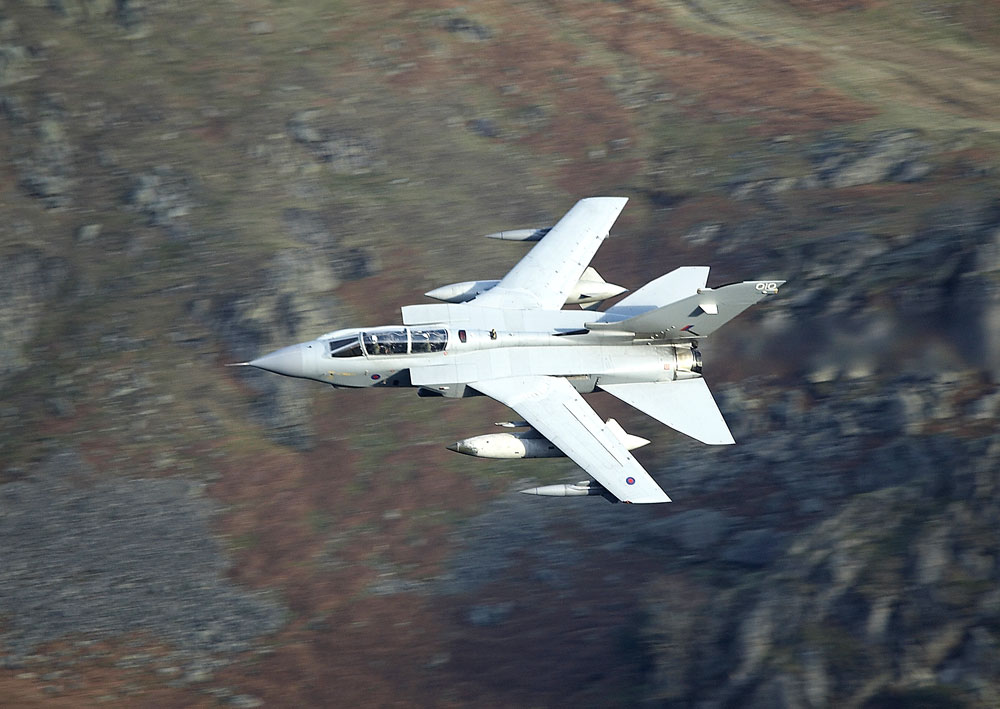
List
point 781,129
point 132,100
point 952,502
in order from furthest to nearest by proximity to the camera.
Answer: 1. point 132,100
2. point 781,129
3. point 952,502

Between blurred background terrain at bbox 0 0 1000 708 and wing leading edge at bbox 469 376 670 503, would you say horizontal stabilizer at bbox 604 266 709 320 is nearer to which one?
wing leading edge at bbox 469 376 670 503

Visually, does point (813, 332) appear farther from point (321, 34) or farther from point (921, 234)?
point (321, 34)

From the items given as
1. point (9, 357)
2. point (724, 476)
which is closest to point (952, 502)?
point (724, 476)

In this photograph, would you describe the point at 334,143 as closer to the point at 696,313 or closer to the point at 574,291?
the point at 574,291

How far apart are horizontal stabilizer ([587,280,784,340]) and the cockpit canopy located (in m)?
5.30

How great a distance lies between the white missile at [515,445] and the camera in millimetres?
37938

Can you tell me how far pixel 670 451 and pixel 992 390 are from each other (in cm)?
1257

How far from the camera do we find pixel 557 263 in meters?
43.1

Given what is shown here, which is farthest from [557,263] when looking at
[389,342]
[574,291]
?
[389,342]

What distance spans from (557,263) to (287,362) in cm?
1100

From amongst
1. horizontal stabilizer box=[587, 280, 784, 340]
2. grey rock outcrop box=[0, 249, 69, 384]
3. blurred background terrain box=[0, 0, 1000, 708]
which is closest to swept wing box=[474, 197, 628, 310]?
horizontal stabilizer box=[587, 280, 784, 340]

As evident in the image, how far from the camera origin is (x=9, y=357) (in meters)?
57.5

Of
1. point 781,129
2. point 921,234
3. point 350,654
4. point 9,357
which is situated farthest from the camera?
point 781,129

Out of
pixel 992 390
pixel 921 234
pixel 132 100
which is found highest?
pixel 132 100
